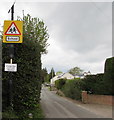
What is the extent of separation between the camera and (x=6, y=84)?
721cm

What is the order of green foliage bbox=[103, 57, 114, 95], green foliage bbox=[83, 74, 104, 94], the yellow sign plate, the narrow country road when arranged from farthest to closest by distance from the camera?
green foliage bbox=[83, 74, 104, 94], green foliage bbox=[103, 57, 114, 95], the narrow country road, the yellow sign plate

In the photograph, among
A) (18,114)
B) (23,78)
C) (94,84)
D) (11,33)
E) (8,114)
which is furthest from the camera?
(94,84)

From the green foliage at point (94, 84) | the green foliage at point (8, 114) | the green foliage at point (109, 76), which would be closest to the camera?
the green foliage at point (8, 114)

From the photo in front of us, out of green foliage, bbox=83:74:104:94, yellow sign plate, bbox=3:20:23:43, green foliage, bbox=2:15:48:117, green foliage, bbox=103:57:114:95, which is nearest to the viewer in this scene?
yellow sign plate, bbox=3:20:23:43

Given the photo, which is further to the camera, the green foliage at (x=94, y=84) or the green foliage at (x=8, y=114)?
the green foliage at (x=94, y=84)

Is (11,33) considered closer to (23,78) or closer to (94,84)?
(23,78)

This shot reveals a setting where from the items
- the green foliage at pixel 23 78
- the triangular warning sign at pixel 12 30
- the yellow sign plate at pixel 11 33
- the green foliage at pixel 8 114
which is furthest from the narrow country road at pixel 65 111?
the triangular warning sign at pixel 12 30

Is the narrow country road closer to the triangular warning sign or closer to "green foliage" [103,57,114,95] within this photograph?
"green foliage" [103,57,114,95]

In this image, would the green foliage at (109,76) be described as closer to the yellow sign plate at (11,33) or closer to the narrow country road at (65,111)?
the narrow country road at (65,111)

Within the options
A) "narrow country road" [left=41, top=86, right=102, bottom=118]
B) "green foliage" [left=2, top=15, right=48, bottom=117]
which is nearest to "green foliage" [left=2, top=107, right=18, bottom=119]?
"green foliage" [left=2, top=15, right=48, bottom=117]

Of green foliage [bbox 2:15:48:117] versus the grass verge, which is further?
green foliage [bbox 2:15:48:117]

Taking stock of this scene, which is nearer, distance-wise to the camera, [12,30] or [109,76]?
[12,30]

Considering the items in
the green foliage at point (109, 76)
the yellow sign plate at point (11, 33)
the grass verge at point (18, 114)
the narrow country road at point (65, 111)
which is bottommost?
the narrow country road at point (65, 111)

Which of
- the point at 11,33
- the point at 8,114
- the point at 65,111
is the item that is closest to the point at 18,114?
the point at 8,114
